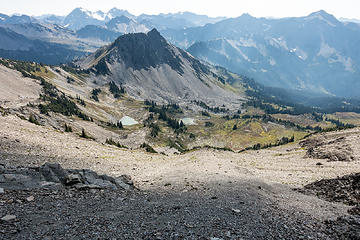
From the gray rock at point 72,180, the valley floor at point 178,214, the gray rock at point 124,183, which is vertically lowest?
the gray rock at point 124,183

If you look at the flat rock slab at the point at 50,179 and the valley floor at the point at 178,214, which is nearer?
the valley floor at the point at 178,214

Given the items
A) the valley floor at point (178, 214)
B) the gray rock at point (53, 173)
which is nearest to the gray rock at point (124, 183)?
the valley floor at point (178, 214)

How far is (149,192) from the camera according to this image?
24.1 m

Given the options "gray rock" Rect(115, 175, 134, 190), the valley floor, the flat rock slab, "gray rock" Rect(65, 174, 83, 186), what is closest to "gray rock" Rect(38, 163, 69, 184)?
the flat rock slab

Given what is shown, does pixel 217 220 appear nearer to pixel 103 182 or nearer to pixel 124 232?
pixel 124 232

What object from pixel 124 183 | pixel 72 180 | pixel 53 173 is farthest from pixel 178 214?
pixel 53 173

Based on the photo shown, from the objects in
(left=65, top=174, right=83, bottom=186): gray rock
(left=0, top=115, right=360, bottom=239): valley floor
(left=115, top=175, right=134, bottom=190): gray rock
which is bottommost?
(left=115, top=175, right=134, bottom=190): gray rock

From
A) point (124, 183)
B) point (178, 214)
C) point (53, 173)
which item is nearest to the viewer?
point (178, 214)

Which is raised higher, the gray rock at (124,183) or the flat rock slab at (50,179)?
the flat rock slab at (50,179)

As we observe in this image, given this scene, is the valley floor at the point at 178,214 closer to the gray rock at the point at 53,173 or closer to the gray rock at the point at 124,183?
the gray rock at the point at 124,183

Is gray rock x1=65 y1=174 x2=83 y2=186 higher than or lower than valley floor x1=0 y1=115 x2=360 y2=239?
lower

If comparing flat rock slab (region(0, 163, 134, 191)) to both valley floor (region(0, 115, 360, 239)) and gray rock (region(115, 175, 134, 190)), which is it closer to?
gray rock (region(115, 175, 134, 190))

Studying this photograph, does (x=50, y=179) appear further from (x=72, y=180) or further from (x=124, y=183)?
(x=124, y=183)

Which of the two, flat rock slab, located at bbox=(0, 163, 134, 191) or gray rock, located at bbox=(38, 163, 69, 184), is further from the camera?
gray rock, located at bbox=(38, 163, 69, 184)
